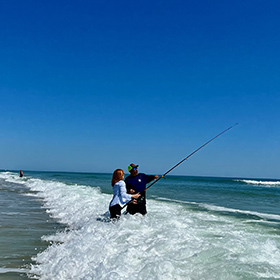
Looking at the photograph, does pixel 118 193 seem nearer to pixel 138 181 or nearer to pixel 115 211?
pixel 115 211

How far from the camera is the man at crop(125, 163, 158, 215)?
741 centimetres

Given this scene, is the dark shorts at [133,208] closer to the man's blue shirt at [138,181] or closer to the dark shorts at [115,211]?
the man's blue shirt at [138,181]

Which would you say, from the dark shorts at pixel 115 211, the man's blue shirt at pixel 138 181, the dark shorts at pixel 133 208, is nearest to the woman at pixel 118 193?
the dark shorts at pixel 115 211

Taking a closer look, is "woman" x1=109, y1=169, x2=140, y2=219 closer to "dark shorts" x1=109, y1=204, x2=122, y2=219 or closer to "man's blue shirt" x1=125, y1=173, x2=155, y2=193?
"dark shorts" x1=109, y1=204, x2=122, y2=219

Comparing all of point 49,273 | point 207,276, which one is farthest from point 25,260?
point 207,276

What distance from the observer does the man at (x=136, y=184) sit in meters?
7.41

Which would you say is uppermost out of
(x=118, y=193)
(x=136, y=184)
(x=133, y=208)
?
(x=136, y=184)

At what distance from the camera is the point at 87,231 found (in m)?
6.74

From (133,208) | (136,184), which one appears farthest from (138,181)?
(133,208)

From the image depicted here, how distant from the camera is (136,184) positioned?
7.43 metres

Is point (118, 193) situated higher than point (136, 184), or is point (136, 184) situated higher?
point (136, 184)

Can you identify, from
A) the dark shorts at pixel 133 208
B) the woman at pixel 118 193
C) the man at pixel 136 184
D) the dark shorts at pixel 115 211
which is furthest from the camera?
the dark shorts at pixel 133 208

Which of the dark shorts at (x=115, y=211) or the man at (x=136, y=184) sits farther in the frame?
the man at (x=136, y=184)

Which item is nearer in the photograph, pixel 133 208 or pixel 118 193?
pixel 118 193
